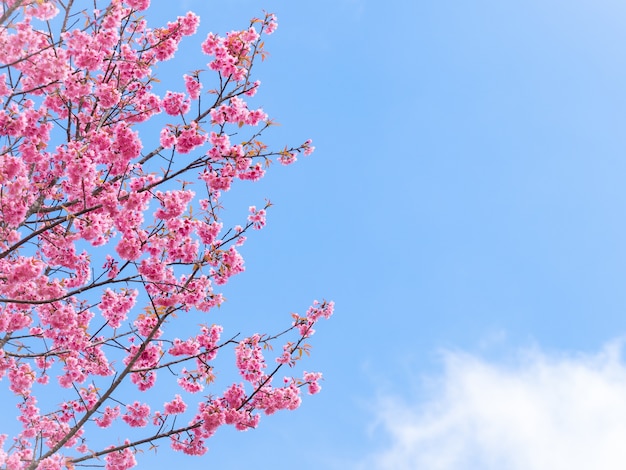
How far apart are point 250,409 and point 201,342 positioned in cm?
132

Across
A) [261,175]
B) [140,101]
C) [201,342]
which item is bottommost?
[201,342]

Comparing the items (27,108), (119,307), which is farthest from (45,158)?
(119,307)

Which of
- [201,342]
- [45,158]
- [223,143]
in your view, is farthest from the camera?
[201,342]

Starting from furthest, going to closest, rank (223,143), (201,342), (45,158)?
(201,342) → (45,158) → (223,143)

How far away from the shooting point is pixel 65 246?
958 cm

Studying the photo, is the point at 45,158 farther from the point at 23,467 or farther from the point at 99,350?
the point at 23,467

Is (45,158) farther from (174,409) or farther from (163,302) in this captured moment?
(174,409)

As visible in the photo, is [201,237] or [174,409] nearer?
[201,237]

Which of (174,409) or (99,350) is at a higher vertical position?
(99,350)

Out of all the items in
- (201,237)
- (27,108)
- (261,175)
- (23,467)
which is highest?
(27,108)

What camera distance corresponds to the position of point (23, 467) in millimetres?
9031

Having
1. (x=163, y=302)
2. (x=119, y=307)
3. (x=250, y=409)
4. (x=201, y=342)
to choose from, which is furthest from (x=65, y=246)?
(x=250, y=409)

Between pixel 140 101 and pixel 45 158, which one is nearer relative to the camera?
pixel 45 158

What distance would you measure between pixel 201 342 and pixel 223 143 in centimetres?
329
